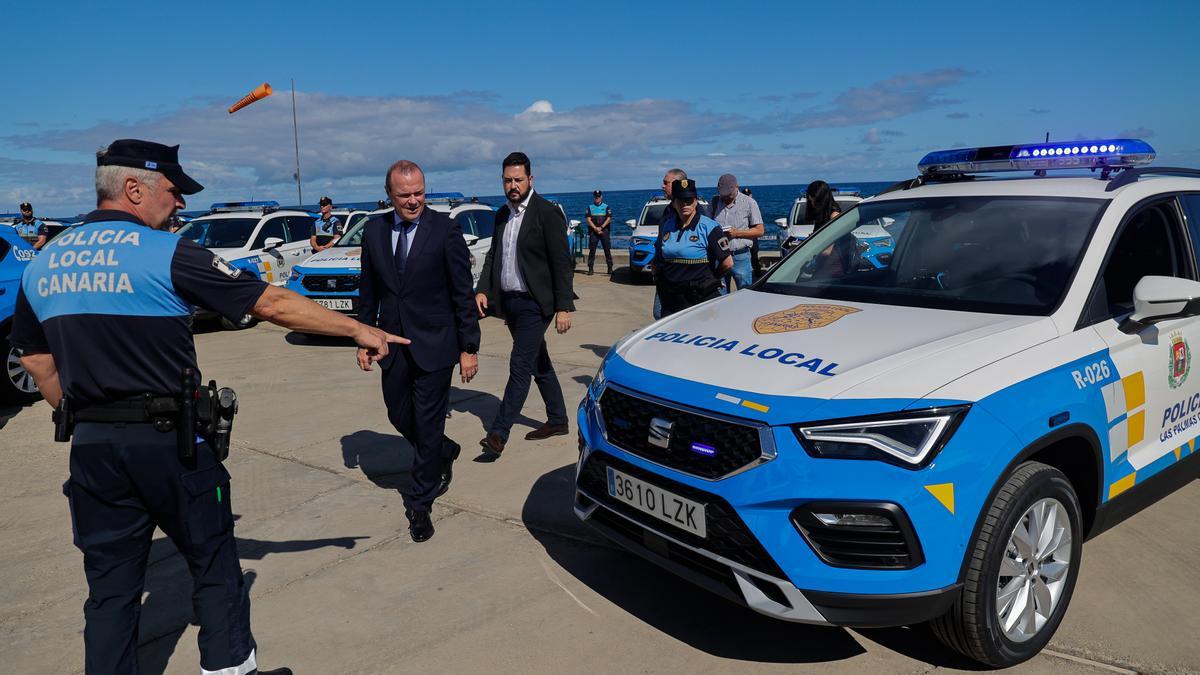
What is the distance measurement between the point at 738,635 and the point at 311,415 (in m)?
4.66

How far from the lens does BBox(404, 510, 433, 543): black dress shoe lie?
4320 millimetres

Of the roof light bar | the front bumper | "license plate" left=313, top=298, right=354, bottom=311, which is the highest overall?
the roof light bar

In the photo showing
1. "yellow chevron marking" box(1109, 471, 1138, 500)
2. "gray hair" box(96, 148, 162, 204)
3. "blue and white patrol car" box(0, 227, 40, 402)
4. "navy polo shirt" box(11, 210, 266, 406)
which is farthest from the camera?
"blue and white patrol car" box(0, 227, 40, 402)

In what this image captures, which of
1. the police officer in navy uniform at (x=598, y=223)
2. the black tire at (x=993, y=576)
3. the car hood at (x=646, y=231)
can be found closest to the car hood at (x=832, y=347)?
the black tire at (x=993, y=576)

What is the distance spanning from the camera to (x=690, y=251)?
18.9 feet

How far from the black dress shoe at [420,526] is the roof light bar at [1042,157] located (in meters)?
3.19

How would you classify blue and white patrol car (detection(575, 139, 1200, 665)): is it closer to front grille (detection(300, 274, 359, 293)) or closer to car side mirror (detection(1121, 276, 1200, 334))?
car side mirror (detection(1121, 276, 1200, 334))

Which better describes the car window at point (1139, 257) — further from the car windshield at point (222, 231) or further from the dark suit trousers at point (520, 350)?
the car windshield at point (222, 231)

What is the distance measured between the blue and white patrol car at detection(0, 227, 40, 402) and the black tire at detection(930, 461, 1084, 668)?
7.48 m

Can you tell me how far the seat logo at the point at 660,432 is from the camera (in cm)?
302

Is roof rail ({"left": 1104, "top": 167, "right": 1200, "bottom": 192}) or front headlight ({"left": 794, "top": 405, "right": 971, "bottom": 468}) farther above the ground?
roof rail ({"left": 1104, "top": 167, "right": 1200, "bottom": 192})

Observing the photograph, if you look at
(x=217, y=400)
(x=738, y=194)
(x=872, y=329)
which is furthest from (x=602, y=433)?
(x=738, y=194)

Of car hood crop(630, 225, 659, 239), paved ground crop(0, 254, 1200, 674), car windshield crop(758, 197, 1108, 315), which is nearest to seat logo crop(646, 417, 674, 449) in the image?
paved ground crop(0, 254, 1200, 674)

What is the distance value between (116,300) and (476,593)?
1954 mm
